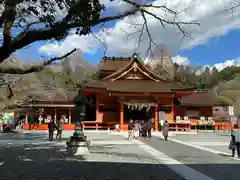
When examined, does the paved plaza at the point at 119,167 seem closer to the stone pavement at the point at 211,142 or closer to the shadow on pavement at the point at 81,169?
the shadow on pavement at the point at 81,169

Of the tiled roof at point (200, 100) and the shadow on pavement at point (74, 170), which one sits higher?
the tiled roof at point (200, 100)

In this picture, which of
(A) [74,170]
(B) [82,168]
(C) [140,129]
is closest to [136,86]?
(C) [140,129]

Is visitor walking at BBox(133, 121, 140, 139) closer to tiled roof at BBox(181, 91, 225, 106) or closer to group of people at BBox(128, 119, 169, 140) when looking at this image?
group of people at BBox(128, 119, 169, 140)

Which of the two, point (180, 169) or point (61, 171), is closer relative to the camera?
point (61, 171)

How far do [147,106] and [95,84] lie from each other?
5.86m

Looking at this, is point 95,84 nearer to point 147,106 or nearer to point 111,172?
point 147,106

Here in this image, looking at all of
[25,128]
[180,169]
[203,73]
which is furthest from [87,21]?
[203,73]

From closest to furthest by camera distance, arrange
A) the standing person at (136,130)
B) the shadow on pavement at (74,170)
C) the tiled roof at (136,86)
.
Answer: the shadow on pavement at (74,170) < the standing person at (136,130) < the tiled roof at (136,86)

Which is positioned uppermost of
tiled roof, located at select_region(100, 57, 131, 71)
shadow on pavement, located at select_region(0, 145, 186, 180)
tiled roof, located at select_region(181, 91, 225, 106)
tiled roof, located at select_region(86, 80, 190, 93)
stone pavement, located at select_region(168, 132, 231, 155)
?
tiled roof, located at select_region(100, 57, 131, 71)

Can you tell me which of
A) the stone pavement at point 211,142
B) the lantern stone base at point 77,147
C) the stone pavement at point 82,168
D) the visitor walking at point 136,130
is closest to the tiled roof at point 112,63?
the visitor walking at point 136,130

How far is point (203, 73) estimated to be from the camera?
105000 mm

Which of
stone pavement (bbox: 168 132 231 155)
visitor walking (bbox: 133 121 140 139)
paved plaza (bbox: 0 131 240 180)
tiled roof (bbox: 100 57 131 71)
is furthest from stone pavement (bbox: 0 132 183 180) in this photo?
tiled roof (bbox: 100 57 131 71)

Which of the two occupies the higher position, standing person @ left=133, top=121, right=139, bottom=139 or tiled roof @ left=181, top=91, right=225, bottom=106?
tiled roof @ left=181, top=91, right=225, bottom=106

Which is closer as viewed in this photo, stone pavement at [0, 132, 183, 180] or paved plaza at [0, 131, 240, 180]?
stone pavement at [0, 132, 183, 180]
